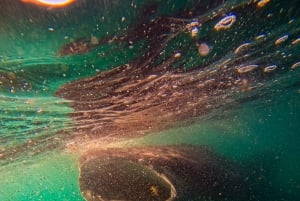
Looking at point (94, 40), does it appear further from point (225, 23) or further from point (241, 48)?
point (241, 48)

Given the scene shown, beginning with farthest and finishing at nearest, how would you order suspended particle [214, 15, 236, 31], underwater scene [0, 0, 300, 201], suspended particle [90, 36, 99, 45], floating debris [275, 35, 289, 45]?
floating debris [275, 35, 289, 45] → suspended particle [214, 15, 236, 31] → suspended particle [90, 36, 99, 45] → underwater scene [0, 0, 300, 201]

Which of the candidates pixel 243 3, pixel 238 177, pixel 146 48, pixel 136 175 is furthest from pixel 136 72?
pixel 238 177

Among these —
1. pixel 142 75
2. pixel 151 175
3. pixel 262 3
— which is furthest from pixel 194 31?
pixel 151 175

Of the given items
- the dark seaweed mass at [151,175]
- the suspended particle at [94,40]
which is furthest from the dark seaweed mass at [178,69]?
the dark seaweed mass at [151,175]

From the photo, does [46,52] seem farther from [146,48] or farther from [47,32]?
[146,48]

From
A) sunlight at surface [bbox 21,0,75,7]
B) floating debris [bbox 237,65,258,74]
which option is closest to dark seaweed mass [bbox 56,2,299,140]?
floating debris [bbox 237,65,258,74]

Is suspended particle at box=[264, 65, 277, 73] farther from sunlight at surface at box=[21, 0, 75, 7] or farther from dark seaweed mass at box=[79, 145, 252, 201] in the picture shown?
sunlight at surface at box=[21, 0, 75, 7]

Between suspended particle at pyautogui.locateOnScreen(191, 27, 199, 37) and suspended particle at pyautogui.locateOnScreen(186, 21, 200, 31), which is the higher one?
suspended particle at pyautogui.locateOnScreen(191, 27, 199, 37)

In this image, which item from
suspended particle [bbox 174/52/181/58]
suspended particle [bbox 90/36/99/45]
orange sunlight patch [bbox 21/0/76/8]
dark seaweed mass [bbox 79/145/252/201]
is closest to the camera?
orange sunlight patch [bbox 21/0/76/8]
